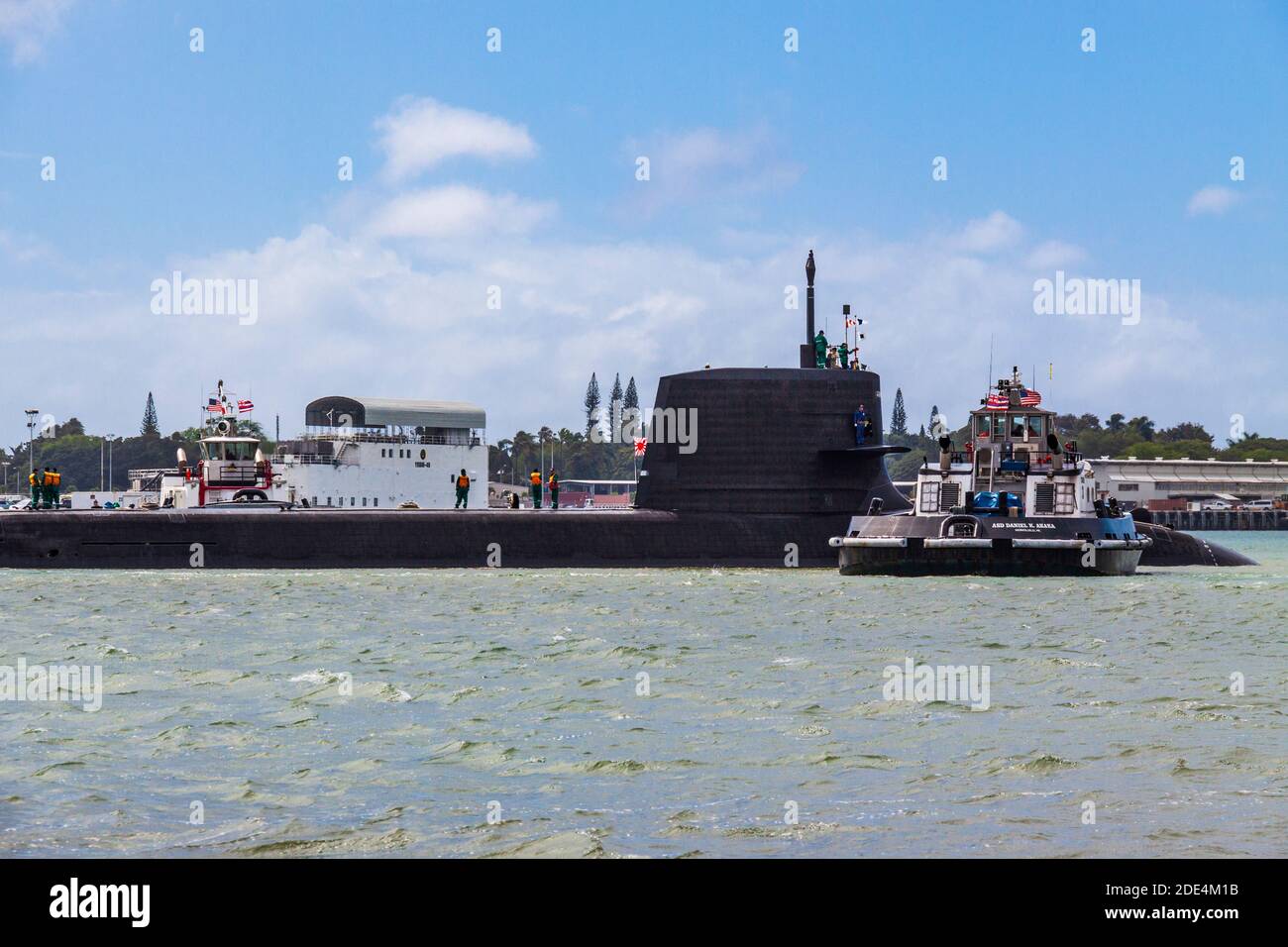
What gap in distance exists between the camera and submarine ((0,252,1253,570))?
38.2m

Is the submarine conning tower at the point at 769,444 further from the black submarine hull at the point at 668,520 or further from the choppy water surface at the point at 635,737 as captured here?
the choppy water surface at the point at 635,737

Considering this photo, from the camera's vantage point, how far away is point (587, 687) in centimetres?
1677

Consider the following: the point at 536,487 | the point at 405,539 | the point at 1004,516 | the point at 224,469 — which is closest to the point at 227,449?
the point at 224,469

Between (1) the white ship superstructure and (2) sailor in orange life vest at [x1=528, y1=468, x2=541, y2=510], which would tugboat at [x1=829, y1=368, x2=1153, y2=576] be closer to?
(2) sailor in orange life vest at [x1=528, y1=468, x2=541, y2=510]

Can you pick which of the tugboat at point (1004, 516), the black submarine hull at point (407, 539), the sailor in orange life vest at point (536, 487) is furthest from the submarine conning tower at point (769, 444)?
the sailor in orange life vest at point (536, 487)

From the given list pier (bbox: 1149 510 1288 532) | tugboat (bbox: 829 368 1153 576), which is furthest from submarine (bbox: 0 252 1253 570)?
pier (bbox: 1149 510 1288 532)

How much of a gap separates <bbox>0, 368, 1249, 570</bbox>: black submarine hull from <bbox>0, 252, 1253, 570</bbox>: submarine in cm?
4

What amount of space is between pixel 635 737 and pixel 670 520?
1027 inches

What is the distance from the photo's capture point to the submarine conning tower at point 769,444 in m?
38.6

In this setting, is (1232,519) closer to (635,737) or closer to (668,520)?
(668,520)

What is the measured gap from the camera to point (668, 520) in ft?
129

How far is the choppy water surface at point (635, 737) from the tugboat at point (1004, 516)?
10763 mm
